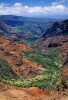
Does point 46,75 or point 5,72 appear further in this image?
point 46,75

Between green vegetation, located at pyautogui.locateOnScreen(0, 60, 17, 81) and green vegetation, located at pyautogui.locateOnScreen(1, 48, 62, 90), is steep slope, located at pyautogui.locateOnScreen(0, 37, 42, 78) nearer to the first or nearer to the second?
green vegetation, located at pyautogui.locateOnScreen(0, 60, 17, 81)

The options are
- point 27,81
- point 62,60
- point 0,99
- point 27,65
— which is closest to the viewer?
point 0,99

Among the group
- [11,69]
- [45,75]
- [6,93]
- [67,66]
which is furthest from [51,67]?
[6,93]

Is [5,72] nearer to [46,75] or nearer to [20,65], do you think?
[20,65]

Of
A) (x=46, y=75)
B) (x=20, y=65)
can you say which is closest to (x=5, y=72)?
(x=20, y=65)

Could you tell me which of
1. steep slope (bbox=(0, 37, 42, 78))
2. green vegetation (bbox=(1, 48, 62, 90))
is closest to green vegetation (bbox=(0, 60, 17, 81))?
steep slope (bbox=(0, 37, 42, 78))

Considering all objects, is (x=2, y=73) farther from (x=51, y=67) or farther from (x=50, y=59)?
(x=50, y=59)

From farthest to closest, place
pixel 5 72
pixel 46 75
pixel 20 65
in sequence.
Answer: pixel 20 65, pixel 46 75, pixel 5 72

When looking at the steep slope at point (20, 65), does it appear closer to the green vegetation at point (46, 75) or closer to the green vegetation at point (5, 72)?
the green vegetation at point (5, 72)
